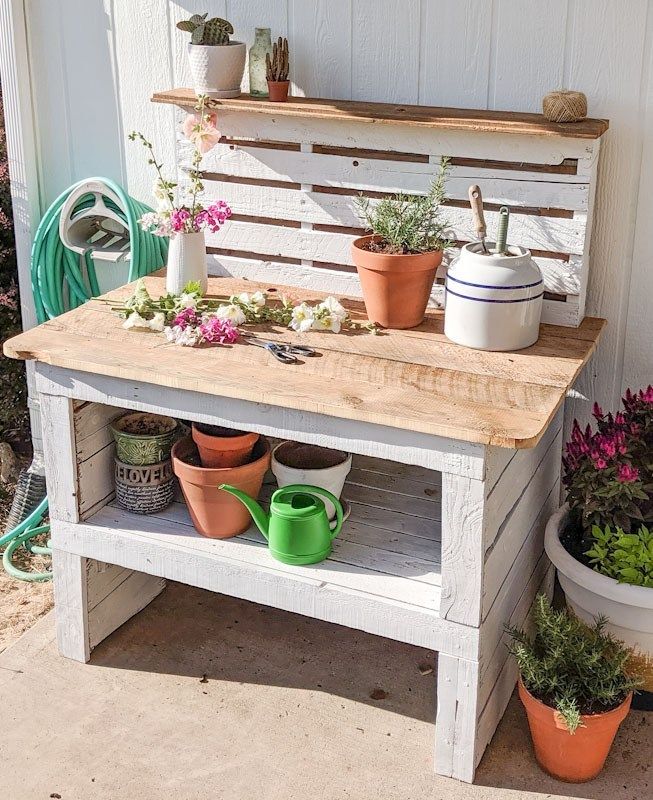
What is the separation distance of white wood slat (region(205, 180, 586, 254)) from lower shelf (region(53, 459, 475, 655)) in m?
0.68

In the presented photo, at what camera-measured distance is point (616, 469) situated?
8.43 ft

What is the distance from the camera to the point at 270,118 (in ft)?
9.59

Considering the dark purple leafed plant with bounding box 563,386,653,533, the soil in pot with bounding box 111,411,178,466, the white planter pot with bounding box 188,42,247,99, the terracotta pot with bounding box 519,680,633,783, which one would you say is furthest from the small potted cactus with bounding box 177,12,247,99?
the terracotta pot with bounding box 519,680,633,783

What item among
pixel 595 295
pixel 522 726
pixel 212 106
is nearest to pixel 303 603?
pixel 522 726

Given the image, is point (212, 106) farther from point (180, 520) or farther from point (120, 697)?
point (120, 697)

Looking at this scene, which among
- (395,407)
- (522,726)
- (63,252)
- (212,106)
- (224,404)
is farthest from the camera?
(63,252)

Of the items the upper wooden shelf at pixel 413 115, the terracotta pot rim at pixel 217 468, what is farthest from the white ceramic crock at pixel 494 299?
the terracotta pot rim at pixel 217 468

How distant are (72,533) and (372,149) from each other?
1242 millimetres

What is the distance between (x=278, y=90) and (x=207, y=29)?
0.24 meters

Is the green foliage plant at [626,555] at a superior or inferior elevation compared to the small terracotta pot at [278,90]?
inferior

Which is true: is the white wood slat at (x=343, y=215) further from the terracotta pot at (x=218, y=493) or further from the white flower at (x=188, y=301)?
the terracotta pot at (x=218, y=493)

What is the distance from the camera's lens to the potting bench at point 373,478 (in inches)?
91.7

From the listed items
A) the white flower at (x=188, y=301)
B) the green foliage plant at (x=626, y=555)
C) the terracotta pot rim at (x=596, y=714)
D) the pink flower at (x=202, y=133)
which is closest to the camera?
the terracotta pot rim at (x=596, y=714)

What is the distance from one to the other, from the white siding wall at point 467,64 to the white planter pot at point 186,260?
497 mm
